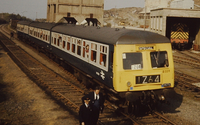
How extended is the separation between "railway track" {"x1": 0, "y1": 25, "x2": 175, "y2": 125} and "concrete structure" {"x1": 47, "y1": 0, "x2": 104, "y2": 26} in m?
17.9

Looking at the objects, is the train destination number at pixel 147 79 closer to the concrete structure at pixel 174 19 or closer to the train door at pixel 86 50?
the train door at pixel 86 50

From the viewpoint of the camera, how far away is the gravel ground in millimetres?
9781

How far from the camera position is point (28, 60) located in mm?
24000

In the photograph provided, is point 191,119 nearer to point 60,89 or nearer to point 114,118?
point 114,118

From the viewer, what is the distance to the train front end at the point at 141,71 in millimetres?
9484

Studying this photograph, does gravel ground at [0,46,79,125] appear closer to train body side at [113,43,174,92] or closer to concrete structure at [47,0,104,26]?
train body side at [113,43,174,92]

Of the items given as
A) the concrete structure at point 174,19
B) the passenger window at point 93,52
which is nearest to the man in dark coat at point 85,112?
the passenger window at point 93,52

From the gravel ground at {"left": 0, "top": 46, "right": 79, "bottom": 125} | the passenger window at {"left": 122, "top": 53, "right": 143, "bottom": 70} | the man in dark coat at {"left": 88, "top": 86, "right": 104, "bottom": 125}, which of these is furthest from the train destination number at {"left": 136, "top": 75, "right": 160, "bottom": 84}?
the gravel ground at {"left": 0, "top": 46, "right": 79, "bottom": 125}

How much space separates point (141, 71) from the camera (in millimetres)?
9578

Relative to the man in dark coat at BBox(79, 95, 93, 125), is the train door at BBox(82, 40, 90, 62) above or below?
above

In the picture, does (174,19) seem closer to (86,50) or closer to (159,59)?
(86,50)

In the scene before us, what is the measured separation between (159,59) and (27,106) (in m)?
6.42

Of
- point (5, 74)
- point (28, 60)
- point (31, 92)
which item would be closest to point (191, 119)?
point (31, 92)

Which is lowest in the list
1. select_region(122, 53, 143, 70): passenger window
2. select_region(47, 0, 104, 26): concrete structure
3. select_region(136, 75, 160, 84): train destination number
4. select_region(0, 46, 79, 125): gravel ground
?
select_region(0, 46, 79, 125): gravel ground
